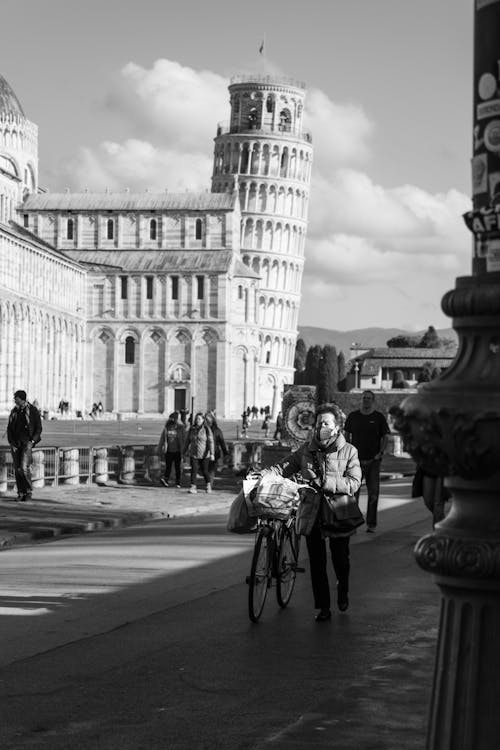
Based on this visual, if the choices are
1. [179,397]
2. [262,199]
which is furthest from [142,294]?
[262,199]

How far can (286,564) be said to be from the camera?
11.9m

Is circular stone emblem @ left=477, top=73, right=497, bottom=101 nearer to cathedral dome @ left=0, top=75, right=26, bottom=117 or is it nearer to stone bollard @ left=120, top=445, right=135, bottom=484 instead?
stone bollard @ left=120, top=445, right=135, bottom=484

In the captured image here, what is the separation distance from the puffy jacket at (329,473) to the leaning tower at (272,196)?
129240mm

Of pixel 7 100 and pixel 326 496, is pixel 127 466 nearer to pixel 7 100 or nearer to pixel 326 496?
pixel 326 496

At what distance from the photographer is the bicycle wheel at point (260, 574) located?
421 inches

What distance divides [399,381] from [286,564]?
493 feet

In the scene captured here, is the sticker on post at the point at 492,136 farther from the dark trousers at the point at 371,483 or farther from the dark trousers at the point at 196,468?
the dark trousers at the point at 196,468

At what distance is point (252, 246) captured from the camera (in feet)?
474

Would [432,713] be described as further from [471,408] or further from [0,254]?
[0,254]

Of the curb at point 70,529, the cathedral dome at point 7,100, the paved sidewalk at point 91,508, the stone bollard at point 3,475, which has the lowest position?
the curb at point 70,529

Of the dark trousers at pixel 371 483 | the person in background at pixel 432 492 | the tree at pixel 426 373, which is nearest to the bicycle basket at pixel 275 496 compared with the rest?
the person in background at pixel 432 492

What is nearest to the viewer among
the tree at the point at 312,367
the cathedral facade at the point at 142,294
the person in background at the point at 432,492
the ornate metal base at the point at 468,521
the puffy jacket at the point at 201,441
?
the ornate metal base at the point at 468,521

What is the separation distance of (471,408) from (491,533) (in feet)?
1.08

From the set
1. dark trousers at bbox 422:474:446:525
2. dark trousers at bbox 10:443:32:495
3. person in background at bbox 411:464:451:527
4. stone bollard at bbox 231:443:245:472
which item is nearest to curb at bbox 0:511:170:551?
dark trousers at bbox 10:443:32:495
